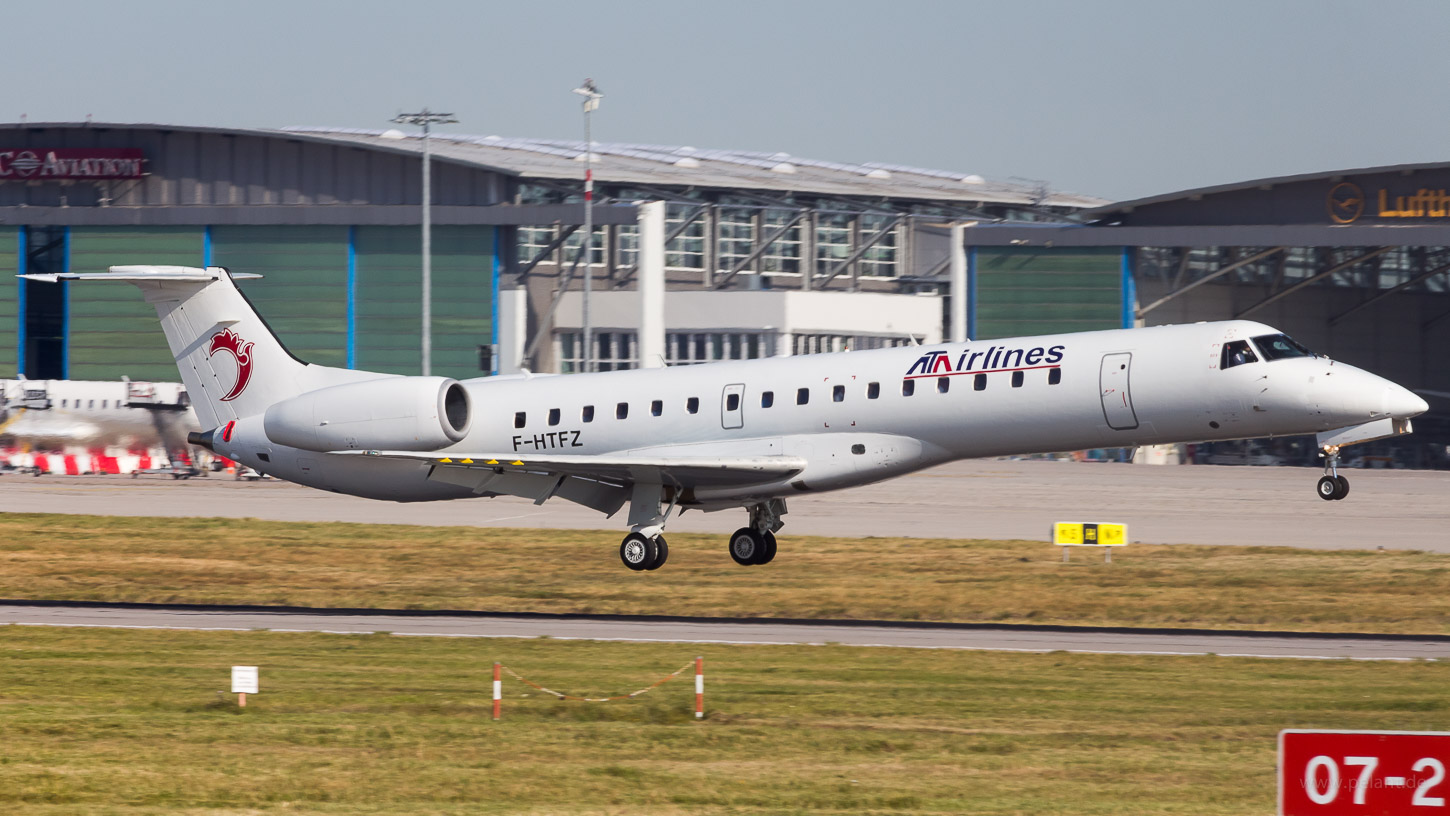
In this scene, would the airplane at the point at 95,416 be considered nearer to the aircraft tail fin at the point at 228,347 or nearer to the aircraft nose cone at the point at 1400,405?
the aircraft tail fin at the point at 228,347

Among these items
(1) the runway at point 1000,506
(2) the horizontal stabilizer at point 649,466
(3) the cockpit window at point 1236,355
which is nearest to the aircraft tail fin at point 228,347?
(2) the horizontal stabilizer at point 649,466

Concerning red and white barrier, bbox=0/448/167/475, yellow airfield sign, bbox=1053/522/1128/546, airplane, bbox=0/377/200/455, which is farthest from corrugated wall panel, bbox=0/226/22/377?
yellow airfield sign, bbox=1053/522/1128/546

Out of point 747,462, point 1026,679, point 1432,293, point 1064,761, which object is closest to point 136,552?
point 747,462

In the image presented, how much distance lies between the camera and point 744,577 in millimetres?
30969

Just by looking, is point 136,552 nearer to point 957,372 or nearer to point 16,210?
point 957,372

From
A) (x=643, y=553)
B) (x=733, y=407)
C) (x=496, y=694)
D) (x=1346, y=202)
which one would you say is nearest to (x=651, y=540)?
(x=643, y=553)

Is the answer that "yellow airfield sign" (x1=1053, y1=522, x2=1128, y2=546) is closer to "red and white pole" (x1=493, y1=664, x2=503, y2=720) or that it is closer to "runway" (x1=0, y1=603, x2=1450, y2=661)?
"runway" (x1=0, y1=603, x2=1450, y2=661)

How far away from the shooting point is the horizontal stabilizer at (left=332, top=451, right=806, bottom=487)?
26.8 meters

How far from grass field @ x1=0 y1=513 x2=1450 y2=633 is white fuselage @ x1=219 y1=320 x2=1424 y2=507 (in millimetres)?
2089

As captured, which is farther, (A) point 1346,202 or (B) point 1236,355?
(A) point 1346,202

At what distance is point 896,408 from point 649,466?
4120 mm

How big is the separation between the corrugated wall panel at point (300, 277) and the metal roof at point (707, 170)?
4.69 meters

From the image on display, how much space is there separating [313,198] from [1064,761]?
56494 mm

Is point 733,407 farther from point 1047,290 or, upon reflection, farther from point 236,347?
point 1047,290
